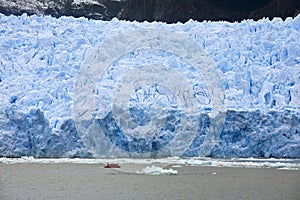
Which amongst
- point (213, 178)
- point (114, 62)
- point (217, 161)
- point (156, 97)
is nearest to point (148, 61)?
point (114, 62)

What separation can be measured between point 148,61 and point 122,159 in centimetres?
241

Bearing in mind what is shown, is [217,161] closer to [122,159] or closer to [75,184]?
[122,159]

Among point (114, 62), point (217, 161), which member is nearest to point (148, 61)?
point (114, 62)

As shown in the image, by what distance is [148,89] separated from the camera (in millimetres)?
8617

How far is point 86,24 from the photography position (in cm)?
1069

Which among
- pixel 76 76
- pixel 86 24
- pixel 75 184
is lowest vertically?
pixel 75 184

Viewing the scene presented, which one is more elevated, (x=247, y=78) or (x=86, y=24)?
(x=86, y=24)

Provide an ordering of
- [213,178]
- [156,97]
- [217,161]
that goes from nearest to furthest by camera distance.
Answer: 1. [213,178]
2. [217,161]
3. [156,97]

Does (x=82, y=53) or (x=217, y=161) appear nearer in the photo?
(x=217, y=161)

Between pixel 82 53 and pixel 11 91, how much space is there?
152cm

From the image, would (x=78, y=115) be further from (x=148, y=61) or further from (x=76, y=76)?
(x=148, y=61)

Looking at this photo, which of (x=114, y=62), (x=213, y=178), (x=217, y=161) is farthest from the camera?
(x=114, y=62)

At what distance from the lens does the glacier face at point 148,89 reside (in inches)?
308

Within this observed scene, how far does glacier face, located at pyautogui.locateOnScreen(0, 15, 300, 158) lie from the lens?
25.6 feet
